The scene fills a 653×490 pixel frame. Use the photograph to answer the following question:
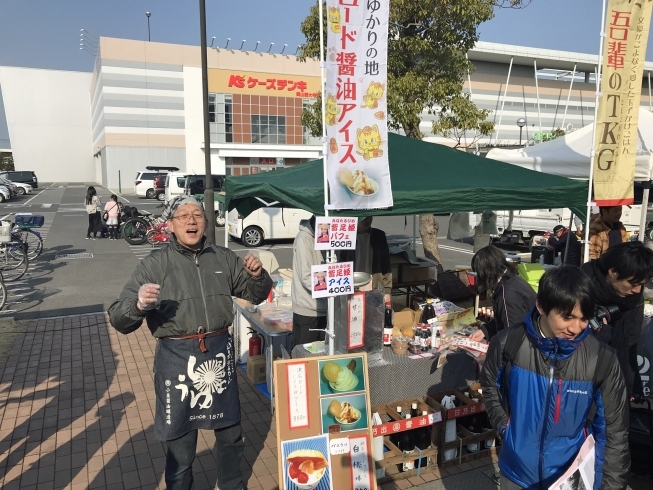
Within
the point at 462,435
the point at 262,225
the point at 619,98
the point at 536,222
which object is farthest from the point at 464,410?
the point at 536,222

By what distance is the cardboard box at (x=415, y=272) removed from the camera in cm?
617

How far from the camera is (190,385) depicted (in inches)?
113

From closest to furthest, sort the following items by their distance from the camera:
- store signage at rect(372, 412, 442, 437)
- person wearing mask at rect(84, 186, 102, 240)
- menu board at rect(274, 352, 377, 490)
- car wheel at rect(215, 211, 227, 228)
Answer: menu board at rect(274, 352, 377, 490), store signage at rect(372, 412, 442, 437), person wearing mask at rect(84, 186, 102, 240), car wheel at rect(215, 211, 227, 228)

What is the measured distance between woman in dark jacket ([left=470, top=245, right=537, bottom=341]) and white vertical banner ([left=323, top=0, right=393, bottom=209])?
103 cm

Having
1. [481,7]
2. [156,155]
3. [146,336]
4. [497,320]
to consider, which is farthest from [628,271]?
[156,155]

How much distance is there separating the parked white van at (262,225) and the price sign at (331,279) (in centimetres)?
1125

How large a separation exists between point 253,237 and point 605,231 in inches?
419

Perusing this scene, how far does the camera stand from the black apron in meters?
2.84

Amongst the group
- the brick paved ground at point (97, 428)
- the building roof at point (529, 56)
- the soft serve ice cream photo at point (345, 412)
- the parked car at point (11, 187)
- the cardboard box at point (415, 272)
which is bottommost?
the brick paved ground at point (97, 428)

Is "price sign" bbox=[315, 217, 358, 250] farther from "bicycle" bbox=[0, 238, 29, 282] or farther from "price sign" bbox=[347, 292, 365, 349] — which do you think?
"bicycle" bbox=[0, 238, 29, 282]

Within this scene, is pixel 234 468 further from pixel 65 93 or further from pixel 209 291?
pixel 65 93

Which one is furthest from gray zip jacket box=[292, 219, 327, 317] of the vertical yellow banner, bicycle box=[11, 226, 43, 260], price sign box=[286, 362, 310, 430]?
bicycle box=[11, 226, 43, 260]

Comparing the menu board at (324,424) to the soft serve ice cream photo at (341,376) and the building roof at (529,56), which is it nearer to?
the soft serve ice cream photo at (341,376)

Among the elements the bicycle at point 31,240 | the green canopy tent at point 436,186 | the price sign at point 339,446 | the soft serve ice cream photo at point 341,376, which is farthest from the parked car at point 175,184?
the price sign at point 339,446
